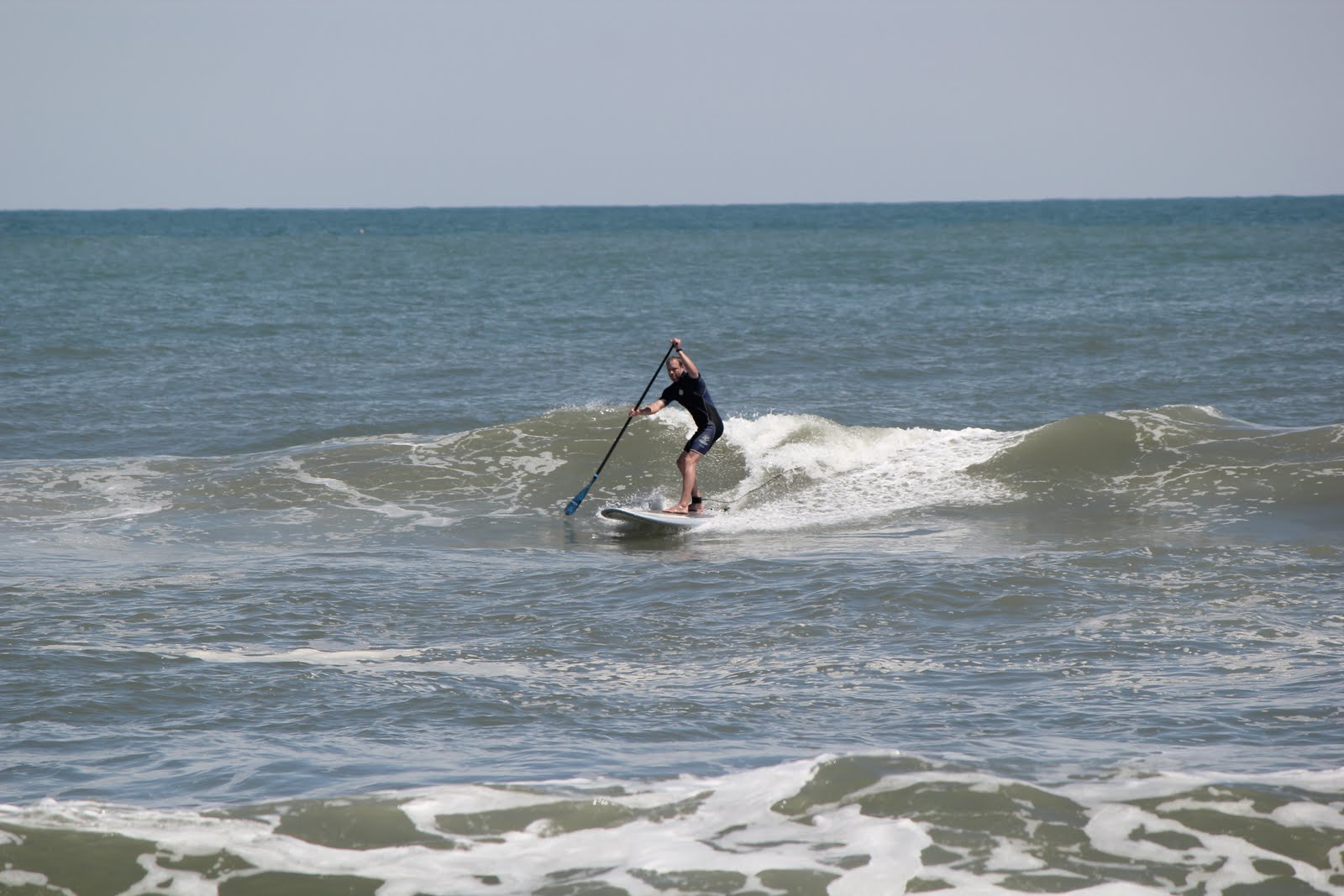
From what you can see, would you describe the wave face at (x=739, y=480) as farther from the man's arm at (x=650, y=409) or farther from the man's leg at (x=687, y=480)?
the man's arm at (x=650, y=409)

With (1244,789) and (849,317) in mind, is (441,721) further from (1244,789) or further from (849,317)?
(849,317)

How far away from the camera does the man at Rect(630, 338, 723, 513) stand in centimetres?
1315

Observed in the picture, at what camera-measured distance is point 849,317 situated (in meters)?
30.7

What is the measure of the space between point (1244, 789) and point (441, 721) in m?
4.03

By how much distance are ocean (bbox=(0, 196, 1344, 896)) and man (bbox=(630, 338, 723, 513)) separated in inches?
25.6

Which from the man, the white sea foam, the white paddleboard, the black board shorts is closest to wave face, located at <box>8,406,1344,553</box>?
the white sea foam

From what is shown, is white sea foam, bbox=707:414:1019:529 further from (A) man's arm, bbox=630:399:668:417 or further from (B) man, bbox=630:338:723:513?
(A) man's arm, bbox=630:399:668:417

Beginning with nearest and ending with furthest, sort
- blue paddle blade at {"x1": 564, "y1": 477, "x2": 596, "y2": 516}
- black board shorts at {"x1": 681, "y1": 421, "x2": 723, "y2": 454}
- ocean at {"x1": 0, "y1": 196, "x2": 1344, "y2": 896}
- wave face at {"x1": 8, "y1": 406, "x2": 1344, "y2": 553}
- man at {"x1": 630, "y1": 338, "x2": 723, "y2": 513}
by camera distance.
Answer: ocean at {"x1": 0, "y1": 196, "x2": 1344, "y2": 896} < man at {"x1": 630, "y1": 338, "x2": 723, "y2": 513} < wave face at {"x1": 8, "y1": 406, "x2": 1344, "y2": 553} < black board shorts at {"x1": 681, "y1": 421, "x2": 723, "y2": 454} < blue paddle blade at {"x1": 564, "y1": 477, "x2": 596, "y2": 516}

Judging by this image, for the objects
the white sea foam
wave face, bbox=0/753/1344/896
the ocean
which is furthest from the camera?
the white sea foam

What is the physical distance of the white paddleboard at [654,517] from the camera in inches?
509

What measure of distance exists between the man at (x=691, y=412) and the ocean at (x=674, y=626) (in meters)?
0.65

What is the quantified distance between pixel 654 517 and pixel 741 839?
7345 mm

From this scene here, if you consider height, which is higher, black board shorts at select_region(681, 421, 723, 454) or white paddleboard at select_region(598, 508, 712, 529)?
black board shorts at select_region(681, 421, 723, 454)

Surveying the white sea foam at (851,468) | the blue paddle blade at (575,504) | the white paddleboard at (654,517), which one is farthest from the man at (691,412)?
the blue paddle blade at (575,504)
